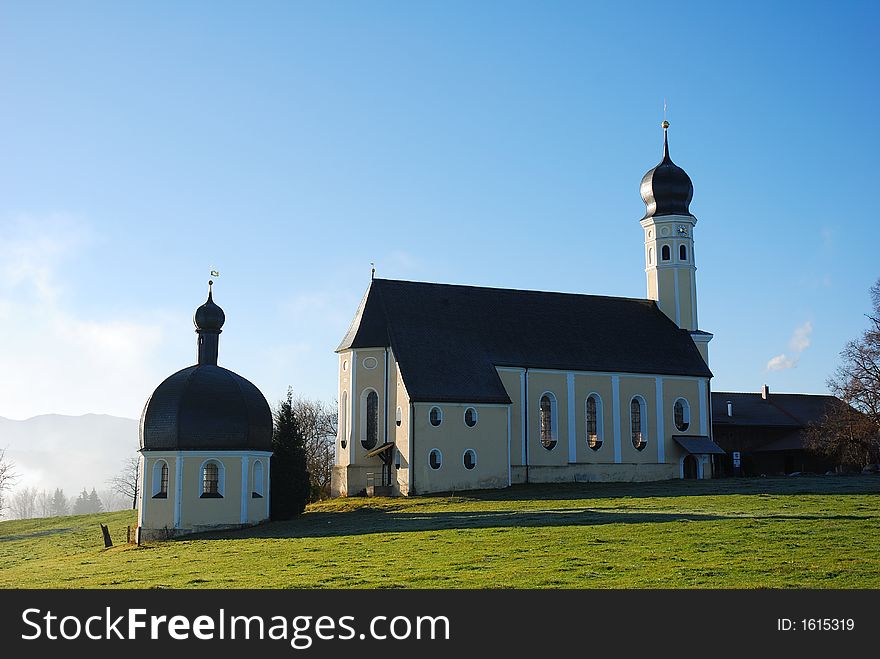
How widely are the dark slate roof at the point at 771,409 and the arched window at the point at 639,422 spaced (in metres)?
9.29

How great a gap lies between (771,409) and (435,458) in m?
27.9

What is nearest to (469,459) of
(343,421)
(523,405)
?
(523,405)

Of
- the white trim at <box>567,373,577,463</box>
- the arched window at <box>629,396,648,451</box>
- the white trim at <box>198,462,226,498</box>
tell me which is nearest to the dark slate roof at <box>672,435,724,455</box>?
the arched window at <box>629,396,648,451</box>

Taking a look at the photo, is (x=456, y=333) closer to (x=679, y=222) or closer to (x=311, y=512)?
(x=311, y=512)

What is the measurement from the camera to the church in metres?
46.0

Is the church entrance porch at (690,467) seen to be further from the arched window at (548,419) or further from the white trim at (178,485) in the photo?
the white trim at (178,485)

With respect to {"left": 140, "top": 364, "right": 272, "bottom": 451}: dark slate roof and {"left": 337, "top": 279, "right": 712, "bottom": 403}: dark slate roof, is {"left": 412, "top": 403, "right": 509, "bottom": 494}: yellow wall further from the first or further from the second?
{"left": 140, "top": 364, "right": 272, "bottom": 451}: dark slate roof

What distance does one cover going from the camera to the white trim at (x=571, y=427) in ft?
164

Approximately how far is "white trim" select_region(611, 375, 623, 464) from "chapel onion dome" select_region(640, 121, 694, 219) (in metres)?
11.3

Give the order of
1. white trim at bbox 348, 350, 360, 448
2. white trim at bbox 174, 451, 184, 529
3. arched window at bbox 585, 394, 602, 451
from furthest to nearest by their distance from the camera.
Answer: arched window at bbox 585, 394, 602, 451 → white trim at bbox 348, 350, 360, 448 → white trim at bbox 174, 451, 184, 529

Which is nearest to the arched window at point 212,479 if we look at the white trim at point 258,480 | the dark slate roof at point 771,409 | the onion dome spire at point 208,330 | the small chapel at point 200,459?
the small chapel at point 200,459
